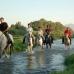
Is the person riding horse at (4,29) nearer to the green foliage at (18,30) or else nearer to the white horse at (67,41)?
the white horse at (67,41)

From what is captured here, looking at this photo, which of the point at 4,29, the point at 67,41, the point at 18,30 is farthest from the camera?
the point at 18,30

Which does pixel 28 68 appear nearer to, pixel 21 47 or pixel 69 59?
pixel 69 59

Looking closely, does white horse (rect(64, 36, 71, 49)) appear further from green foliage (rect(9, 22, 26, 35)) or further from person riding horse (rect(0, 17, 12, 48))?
green foliage (rect(9, 22, 26, 35))

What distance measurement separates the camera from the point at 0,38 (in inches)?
761

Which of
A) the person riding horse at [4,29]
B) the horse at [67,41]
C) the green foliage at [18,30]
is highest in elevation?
the person riding horse at [4,29]

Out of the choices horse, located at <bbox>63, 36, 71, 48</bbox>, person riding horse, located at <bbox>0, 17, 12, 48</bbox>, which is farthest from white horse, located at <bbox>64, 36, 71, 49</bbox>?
person riding horse, located at <bbox>0, 17, 12, 48</bbox>

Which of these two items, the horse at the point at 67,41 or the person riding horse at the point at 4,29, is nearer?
the person riding horse at the point at 4,29

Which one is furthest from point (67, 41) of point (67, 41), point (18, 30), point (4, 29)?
point (18, 30)

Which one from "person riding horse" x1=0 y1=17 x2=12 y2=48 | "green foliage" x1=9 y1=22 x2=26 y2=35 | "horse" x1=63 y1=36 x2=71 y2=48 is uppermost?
"person riding horse" x1=0 y1=17 x2=12 y2=48

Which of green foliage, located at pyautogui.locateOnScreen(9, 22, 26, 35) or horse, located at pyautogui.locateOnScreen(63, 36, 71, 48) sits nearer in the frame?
horse, located at pyautogui.locateOnScreen(63, 36, 71, 48)

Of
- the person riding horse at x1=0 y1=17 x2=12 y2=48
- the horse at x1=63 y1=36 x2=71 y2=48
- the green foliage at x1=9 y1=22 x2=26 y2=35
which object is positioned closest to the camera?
the person riding horse at x1=0 y1=17 x2=12 y2=48

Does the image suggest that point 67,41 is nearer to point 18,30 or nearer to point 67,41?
point 67,41

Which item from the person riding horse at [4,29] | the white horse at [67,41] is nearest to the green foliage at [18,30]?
the white horse at [67,41]

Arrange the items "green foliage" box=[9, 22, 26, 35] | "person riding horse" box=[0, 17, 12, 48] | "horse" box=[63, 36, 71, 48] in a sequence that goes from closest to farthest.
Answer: "person riding horse" box=[0, 17, 12, 48] < "horse" box=[63, 36, 71, 48] < "green foliage" box=[9, 22, 26, 35]
